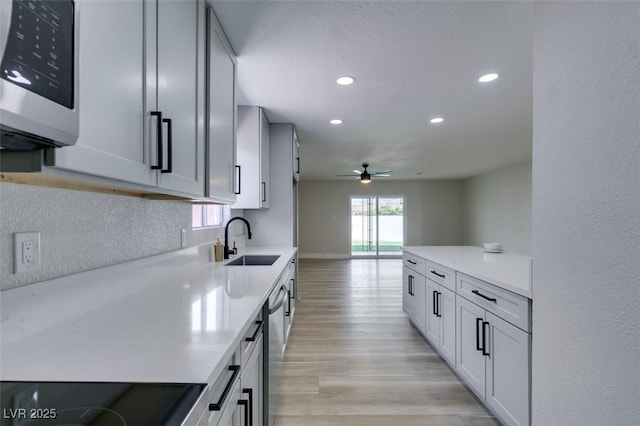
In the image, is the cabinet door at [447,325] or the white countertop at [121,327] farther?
the cabinet door at [447,325]

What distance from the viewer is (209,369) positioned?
688 mm

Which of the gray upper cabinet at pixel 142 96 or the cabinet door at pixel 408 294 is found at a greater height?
the gray upper cabinet at pixel 142 96

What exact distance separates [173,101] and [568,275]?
1632 mm

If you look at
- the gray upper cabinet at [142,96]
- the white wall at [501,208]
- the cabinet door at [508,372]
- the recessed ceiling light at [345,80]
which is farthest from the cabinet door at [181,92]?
the white wall at [501,208]

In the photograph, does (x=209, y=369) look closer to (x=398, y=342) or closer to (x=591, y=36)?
(x=591, y=36)

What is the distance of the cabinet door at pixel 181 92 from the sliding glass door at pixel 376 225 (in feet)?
27.8

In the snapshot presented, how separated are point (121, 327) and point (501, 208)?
339 inches

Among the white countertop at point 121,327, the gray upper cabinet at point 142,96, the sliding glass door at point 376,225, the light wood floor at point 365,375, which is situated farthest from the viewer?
the sliding glass door at point 376,225

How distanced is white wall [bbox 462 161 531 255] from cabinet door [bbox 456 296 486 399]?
17.7 ft

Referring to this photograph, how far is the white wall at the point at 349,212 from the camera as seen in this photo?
9.77m

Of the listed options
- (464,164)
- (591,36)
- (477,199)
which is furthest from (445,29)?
(477,199)

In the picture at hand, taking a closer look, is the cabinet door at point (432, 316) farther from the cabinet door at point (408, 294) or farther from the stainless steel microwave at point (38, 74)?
the stainless steel microwave at point (38, 74)

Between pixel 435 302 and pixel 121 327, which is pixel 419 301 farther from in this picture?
pixel 121 327

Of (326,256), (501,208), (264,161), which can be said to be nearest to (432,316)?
(264,161)
